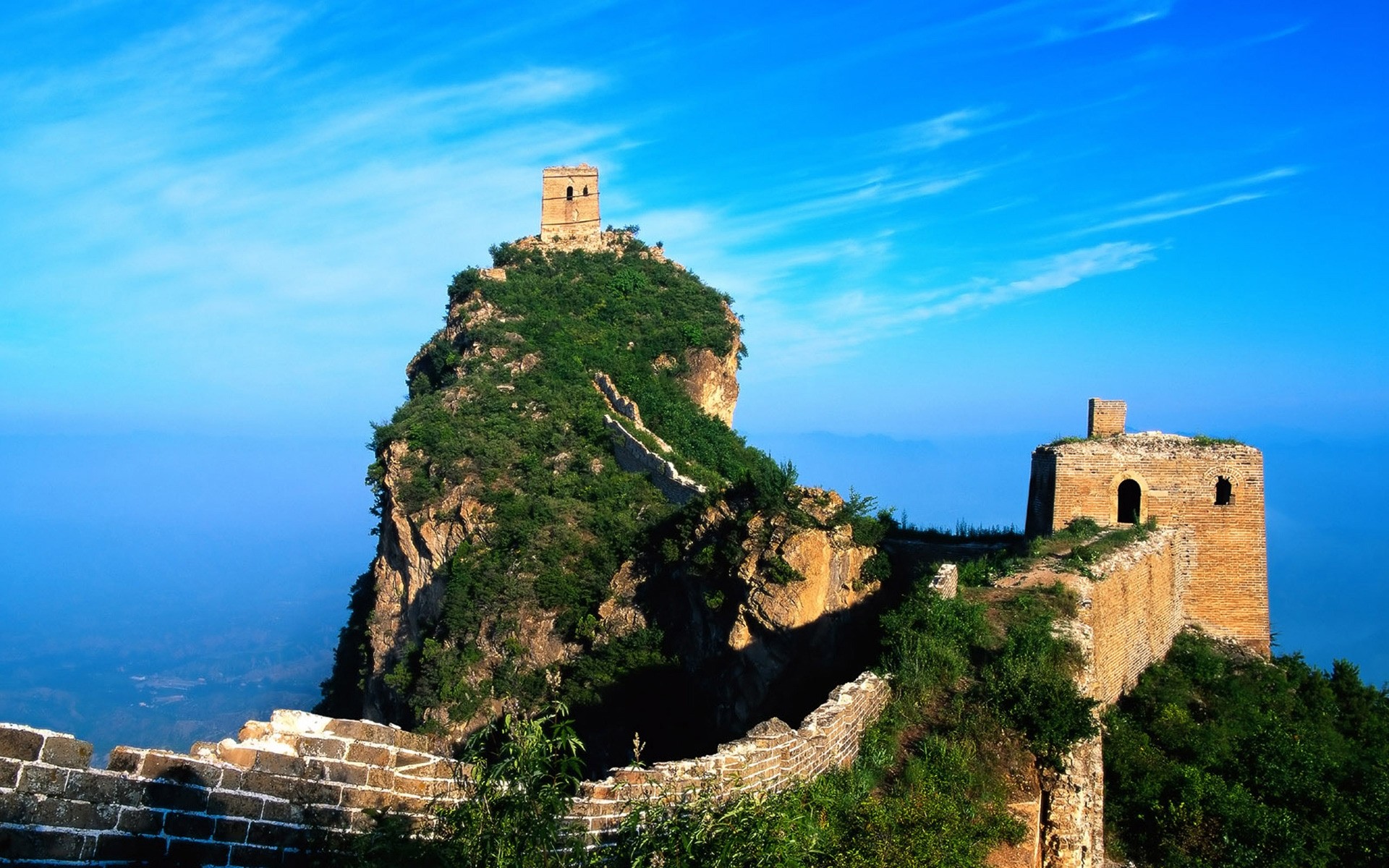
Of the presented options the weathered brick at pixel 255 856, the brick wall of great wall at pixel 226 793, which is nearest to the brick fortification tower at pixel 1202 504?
the brick wall of great wall at pixel 226 793

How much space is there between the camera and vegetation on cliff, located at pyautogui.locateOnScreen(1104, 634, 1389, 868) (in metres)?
11.3

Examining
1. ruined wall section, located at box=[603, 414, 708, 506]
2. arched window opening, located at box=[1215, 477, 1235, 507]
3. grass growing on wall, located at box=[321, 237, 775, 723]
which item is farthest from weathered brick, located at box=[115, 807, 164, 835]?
ruined wall section, located at box=[603, 414, 708, 506]

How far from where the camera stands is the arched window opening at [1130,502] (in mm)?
18031

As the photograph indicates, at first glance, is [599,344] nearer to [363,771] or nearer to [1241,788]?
[1241,788]

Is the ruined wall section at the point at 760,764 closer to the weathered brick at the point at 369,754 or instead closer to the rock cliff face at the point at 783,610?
the weathered brick at the point at 369,754

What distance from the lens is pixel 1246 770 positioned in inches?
494

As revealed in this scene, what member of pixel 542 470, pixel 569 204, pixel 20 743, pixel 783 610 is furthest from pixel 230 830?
pixel 569 204

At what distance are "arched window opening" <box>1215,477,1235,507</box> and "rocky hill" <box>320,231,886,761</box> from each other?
6019 millimetres

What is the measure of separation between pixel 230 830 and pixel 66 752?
2.33 ft

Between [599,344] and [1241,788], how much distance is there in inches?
950

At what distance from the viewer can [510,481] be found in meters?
26.9

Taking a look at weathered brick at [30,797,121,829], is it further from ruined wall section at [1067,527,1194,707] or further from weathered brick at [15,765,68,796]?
ruined wall section at [1067,527,1194,707]

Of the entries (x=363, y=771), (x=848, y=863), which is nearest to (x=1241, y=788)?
(x=848, y=863)

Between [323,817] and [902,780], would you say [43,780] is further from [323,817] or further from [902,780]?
[902,780]
